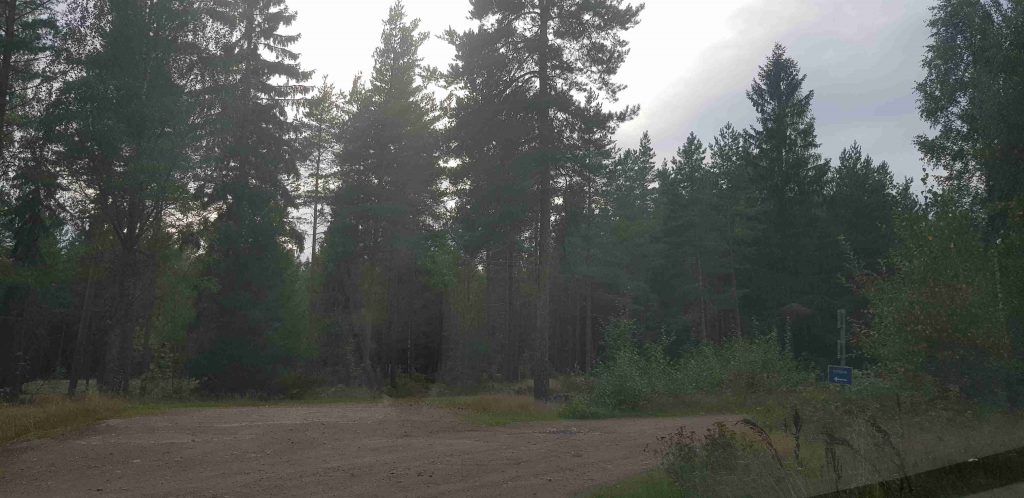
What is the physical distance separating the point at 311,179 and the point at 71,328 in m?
20.7

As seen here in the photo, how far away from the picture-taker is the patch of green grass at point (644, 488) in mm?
8500

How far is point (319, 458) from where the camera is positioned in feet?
38.5

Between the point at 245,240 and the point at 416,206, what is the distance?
11.7 meters

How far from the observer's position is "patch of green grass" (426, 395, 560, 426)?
1799 cm

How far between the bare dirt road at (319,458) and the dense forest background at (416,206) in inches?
266

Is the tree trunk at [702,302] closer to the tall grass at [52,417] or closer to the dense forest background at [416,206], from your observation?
the dense forest background at [416,206]

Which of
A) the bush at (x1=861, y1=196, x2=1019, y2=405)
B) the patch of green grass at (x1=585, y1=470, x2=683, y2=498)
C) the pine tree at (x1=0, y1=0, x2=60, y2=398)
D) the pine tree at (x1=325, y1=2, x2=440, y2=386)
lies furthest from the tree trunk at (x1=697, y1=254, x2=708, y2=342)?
the patch of green grass at (x1=585, y1=470, x2=683, y2=498)

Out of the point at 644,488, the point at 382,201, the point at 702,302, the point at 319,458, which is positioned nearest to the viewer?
the point at 644,488

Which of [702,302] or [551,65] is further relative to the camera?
[702,302]

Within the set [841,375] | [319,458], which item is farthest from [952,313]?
[319,458]

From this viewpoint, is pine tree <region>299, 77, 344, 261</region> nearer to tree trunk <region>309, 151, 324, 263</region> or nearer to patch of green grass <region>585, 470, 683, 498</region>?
tree trunk <region>309, 151, 324, 263</region>

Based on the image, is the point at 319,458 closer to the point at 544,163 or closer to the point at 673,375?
the point at 673,375

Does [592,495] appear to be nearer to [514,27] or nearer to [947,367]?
[947,367]

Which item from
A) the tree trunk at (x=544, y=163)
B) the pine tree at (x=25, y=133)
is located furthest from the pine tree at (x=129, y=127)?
the tree trunk at (x=544, y=163)
